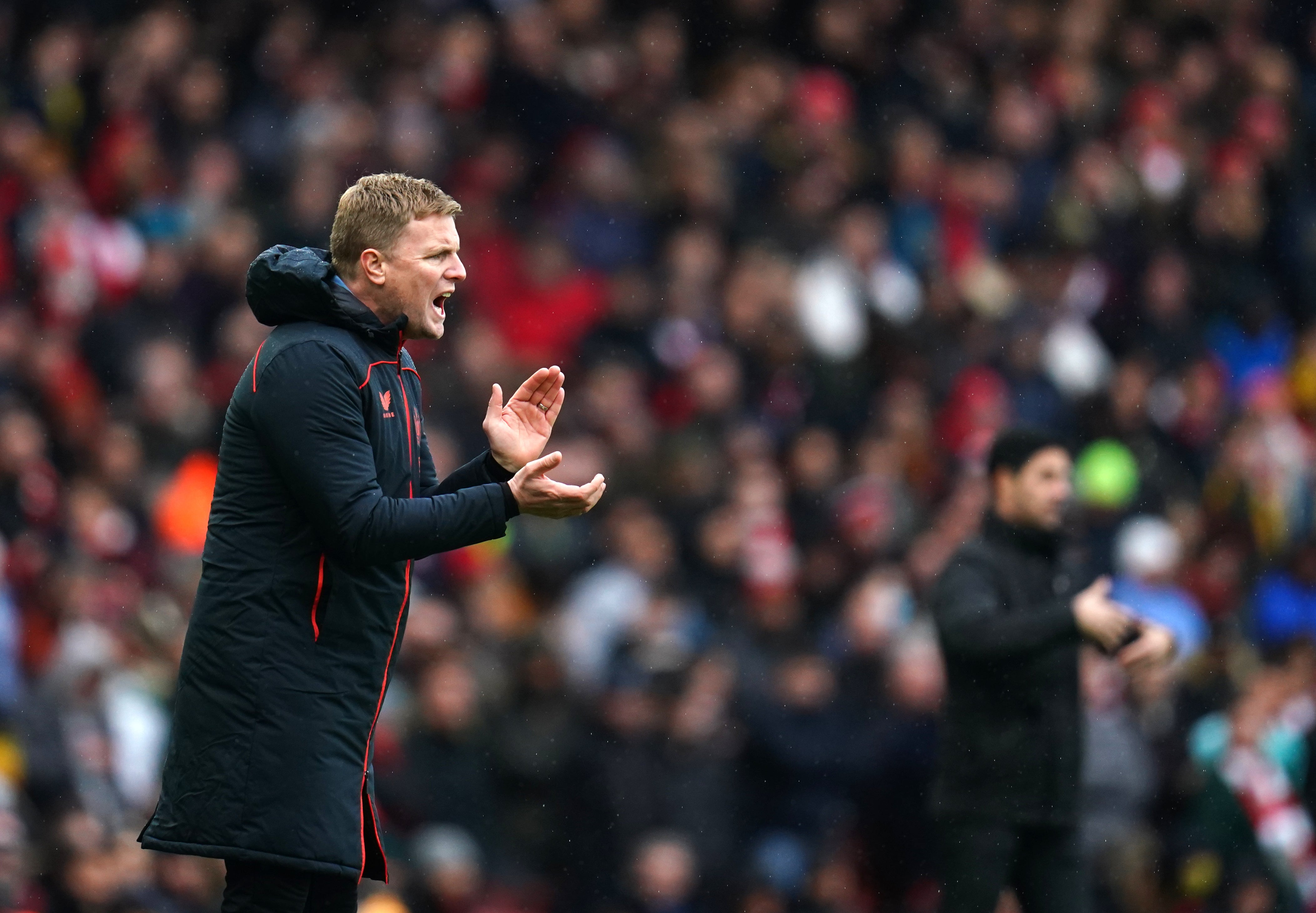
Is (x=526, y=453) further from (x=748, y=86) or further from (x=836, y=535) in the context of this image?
(x=748, y=86)

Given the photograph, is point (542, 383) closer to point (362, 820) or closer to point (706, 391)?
point (362, 820)

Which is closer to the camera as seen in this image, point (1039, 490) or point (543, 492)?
point (543, 492)

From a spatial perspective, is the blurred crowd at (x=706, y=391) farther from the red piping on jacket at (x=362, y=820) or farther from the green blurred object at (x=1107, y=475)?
the red piping on jacket at (x=362, y=820)

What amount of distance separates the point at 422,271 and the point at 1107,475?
8244mm

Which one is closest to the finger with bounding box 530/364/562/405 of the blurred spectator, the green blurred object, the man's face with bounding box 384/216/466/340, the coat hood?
the man's face with bounding box 384/216/466/340

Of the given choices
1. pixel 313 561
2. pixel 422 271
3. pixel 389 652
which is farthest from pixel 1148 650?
pixel 313 561

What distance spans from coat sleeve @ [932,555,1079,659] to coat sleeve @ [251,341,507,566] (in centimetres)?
214

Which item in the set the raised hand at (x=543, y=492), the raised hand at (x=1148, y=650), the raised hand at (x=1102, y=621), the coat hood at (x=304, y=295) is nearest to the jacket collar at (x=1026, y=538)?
the raised hand at (x=1102, y=621)

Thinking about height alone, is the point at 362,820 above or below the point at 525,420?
below

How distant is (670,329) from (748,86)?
265cm

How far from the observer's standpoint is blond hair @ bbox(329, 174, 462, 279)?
4.23 m

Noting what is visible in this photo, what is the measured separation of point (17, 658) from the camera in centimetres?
890

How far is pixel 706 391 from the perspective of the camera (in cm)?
1111

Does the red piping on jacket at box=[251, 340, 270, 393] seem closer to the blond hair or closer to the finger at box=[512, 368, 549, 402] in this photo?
the blond hair
